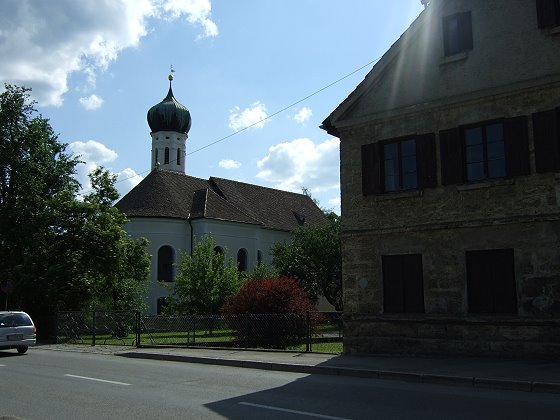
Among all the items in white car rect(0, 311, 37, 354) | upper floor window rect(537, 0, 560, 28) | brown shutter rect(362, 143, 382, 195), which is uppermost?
upper floor window rect(537, 0, 560, 28)

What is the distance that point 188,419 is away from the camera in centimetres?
812

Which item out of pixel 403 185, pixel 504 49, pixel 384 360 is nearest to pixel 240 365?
pixel 384 360

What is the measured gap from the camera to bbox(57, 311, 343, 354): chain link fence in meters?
20.8

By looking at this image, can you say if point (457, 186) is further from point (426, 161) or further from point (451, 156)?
point (426, 161)

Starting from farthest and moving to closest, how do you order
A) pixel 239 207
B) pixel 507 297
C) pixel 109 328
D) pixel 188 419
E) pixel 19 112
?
1. pixel 239 207
2. pixel 19 112
3. pixel 109 328
4. pixel 507 297
5. pixel 188 419

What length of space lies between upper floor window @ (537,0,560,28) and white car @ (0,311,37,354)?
18.5m

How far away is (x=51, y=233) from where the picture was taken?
30.3m

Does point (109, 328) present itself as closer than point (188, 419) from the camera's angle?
No

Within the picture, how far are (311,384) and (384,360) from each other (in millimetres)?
3747

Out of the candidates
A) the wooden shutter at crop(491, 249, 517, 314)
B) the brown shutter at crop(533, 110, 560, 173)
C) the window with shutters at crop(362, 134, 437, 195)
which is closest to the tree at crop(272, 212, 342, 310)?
the window with shutters at crop(362, 134, 437, 195)

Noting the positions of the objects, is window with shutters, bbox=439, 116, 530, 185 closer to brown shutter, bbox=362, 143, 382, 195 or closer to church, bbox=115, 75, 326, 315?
brown shutter, bbox=362, 143, 382, 195

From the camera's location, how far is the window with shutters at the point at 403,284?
1619 centimetres

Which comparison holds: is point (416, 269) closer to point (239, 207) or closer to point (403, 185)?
point (403, 185)

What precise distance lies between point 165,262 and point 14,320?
26.9m
